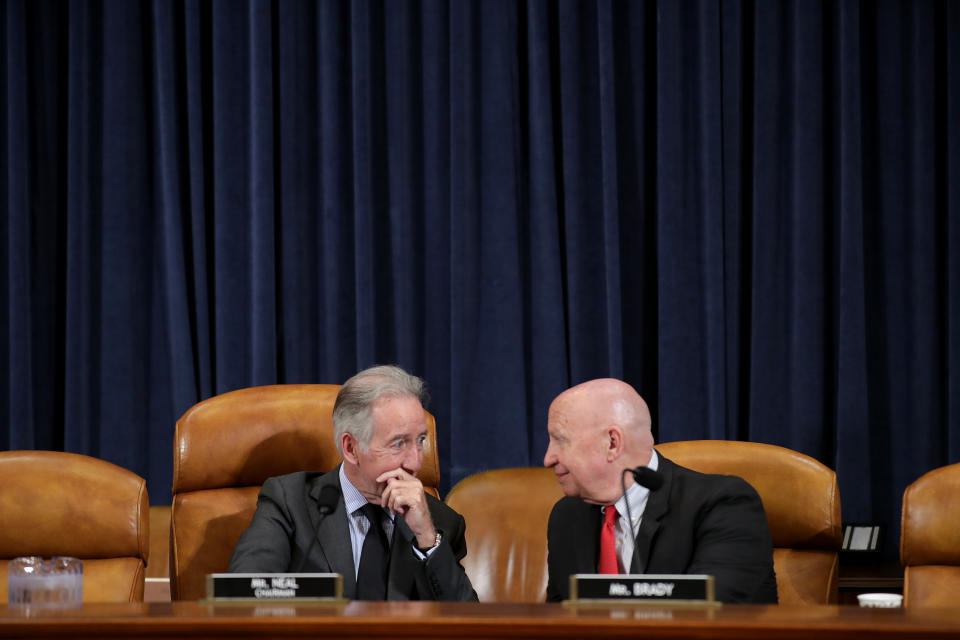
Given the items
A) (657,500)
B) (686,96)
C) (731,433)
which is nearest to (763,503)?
(657,500)

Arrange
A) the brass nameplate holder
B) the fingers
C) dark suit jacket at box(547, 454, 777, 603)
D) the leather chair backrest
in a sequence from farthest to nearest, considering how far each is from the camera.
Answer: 1. the leather chair backrest
2. the fingers
3. dark suit jacket at box(547, 454, 777, 603)
4. the brass nameplate holder

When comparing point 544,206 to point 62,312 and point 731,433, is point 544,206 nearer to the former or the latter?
point 731,433

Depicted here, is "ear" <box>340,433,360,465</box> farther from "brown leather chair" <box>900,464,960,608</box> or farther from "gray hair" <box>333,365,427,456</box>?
"brown leather chair" <box>900,464,960,608</box>

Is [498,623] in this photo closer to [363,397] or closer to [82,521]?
[363,397]

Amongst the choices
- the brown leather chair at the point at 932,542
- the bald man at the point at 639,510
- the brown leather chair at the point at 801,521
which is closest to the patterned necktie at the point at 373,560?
the bald man at the point at 639,510

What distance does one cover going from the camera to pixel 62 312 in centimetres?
394

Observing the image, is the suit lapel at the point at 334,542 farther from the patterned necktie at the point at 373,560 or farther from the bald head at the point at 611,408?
the bald head at the point at 611,408

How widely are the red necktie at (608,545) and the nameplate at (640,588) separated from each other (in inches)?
26.7

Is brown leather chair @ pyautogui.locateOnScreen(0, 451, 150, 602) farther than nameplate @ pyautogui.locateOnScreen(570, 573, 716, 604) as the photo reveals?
Yes

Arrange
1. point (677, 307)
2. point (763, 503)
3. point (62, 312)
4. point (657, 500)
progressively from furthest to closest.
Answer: point (62, 312) < point (677, 307) < point (763, 503) < point (657, 500)

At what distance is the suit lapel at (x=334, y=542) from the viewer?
249 cm

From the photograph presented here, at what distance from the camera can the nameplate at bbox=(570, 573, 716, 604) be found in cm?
172

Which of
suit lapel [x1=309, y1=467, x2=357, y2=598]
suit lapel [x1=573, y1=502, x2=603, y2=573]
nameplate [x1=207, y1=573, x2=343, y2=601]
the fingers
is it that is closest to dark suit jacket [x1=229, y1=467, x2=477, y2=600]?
suit lapel [x1=309, y1=467, x2=357, y2=598]

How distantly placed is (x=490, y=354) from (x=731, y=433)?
877 mm
